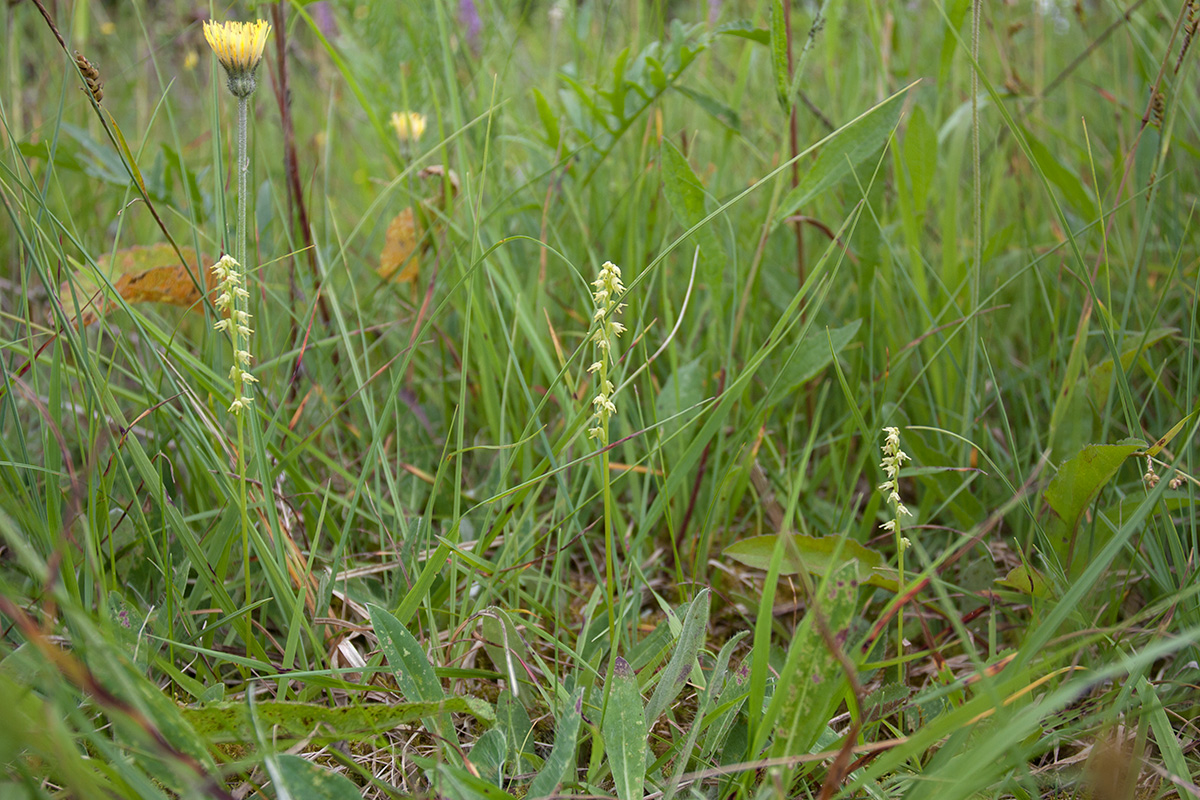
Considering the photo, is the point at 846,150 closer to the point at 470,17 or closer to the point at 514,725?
the point at 514,725

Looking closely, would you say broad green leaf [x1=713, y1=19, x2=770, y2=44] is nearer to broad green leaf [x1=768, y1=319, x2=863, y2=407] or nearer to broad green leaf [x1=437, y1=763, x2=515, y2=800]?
broad green leaf [x1=768, y1=319, x2=863, y2=407]

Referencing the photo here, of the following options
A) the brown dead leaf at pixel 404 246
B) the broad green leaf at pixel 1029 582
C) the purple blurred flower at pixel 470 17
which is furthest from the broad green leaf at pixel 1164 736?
the purple blurred flower at pixel 470 17

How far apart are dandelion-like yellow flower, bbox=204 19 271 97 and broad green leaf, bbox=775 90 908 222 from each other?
76 cm

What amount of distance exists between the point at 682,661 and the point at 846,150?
81 cm

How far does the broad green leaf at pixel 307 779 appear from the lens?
676 mm

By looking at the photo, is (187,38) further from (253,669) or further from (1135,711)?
Result: (1135,711)

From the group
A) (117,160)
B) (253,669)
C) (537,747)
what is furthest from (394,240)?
(537,747)

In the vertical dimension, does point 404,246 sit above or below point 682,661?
above

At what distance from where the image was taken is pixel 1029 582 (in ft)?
3.06

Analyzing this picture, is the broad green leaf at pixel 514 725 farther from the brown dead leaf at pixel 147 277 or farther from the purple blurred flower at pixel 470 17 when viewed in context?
the purple blurred flower at pixel 470 17

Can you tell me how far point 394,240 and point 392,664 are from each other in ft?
3.38

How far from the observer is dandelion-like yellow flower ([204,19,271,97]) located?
2.79 feet

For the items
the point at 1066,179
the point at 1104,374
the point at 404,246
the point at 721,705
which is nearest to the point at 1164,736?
the point at 721,705

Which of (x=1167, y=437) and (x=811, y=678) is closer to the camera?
(x=811, y=678)
